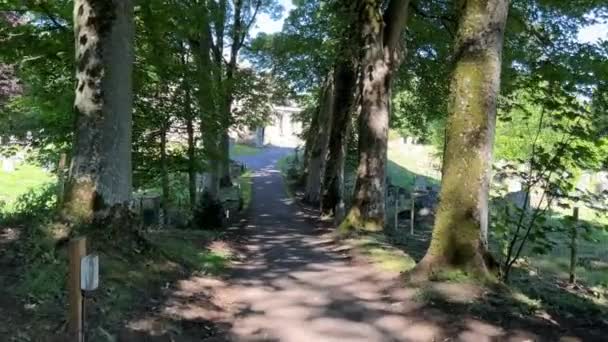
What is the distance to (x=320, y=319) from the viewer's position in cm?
691

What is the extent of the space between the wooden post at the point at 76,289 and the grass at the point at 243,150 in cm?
6463

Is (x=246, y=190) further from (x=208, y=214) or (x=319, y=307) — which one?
(x=319, y=307)

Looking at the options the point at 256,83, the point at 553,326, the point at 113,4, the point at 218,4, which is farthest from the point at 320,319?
the point at 256,83

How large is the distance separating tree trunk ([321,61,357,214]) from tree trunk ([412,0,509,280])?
42.9 ft

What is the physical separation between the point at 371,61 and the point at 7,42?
802 centimetres

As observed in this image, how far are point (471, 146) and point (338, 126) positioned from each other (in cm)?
1400

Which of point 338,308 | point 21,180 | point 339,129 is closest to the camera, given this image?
point 338,308

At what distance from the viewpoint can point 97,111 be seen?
750cm

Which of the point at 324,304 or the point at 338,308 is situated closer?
the point at 338,308

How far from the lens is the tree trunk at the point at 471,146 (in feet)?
24.8

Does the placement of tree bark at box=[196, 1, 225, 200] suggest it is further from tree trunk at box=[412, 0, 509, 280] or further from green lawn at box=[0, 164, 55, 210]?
tree trunk at box=[412, 0, 509, 280]

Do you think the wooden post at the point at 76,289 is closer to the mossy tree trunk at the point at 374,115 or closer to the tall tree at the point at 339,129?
the mossy tree trunk at the point at 374,115

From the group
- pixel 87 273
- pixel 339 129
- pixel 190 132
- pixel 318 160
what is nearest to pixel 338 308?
pixel 87 273

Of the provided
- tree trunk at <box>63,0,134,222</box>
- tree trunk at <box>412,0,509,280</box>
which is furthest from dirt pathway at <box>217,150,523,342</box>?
tree trunk at <box>63,0,134,222</box>
